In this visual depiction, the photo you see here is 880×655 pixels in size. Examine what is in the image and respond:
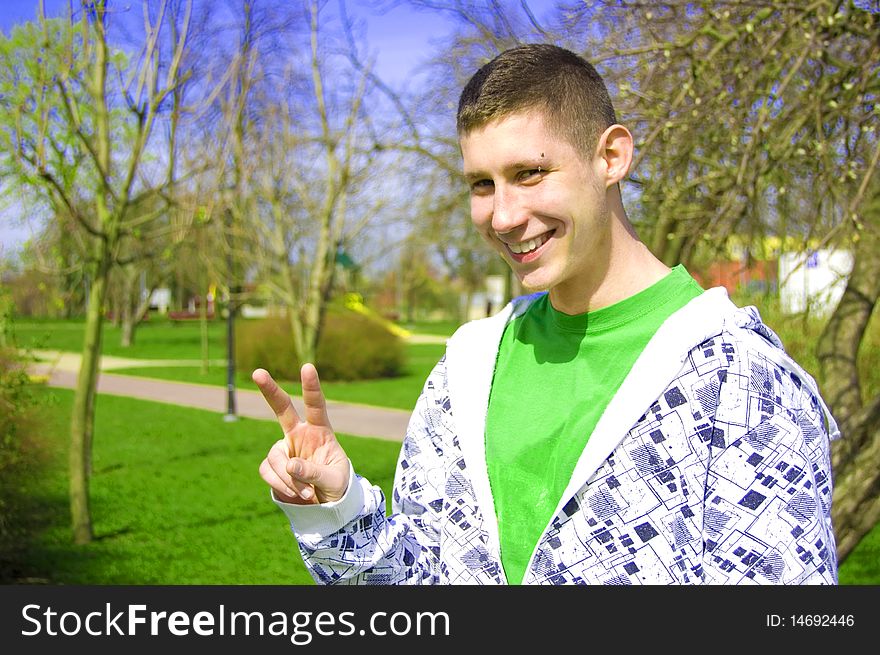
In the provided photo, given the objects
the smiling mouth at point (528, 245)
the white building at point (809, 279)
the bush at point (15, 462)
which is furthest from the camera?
the bush at point (15, 462)

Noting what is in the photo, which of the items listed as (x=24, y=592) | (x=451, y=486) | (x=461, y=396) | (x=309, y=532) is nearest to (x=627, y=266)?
(x=461, y=396)

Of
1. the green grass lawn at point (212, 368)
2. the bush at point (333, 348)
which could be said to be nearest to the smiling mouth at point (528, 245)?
the green grass lawn at point (212, 368)

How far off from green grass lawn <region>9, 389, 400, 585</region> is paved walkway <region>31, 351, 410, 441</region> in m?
1.06

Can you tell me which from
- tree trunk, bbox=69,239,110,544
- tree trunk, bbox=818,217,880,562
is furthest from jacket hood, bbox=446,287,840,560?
tree trunk, bbox=69,239,110,544

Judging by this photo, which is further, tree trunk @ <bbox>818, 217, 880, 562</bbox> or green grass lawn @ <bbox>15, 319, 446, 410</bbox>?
green grass lawn @ <bbox>15, 319, 446, 410</bbox>

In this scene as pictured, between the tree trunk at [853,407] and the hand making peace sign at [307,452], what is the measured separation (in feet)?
9.47

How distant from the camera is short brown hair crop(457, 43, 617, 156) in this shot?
1547 millimetres

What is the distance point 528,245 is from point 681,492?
0.48 metres

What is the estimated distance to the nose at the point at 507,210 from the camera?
5.16 ft

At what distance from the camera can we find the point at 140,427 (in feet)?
41.4

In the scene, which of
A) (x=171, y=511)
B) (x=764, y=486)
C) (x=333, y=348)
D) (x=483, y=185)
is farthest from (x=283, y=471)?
(x=333, y=348)

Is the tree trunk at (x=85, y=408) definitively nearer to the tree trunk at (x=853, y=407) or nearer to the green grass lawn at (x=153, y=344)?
the tree trunk at (x=853, y=407)

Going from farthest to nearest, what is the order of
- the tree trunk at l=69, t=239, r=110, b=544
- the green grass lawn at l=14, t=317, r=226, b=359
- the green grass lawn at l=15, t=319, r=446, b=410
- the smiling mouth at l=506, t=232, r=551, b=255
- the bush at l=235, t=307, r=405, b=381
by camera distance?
the green grass lawn at l=14, t=317, r=226, b=359
the bush at l=235, t=307, r=405, b=381
the green grass lawn at l=15, t=319, r=446, b=410
the tree trunk at l=69, t=239, r=110, b=544
the smiling mouth at l=506, t=232, r=551, b=255

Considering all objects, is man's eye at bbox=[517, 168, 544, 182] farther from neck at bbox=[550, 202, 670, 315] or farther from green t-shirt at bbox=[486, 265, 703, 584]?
green t-shirt at bbox=[486, 265, 703, 584]
